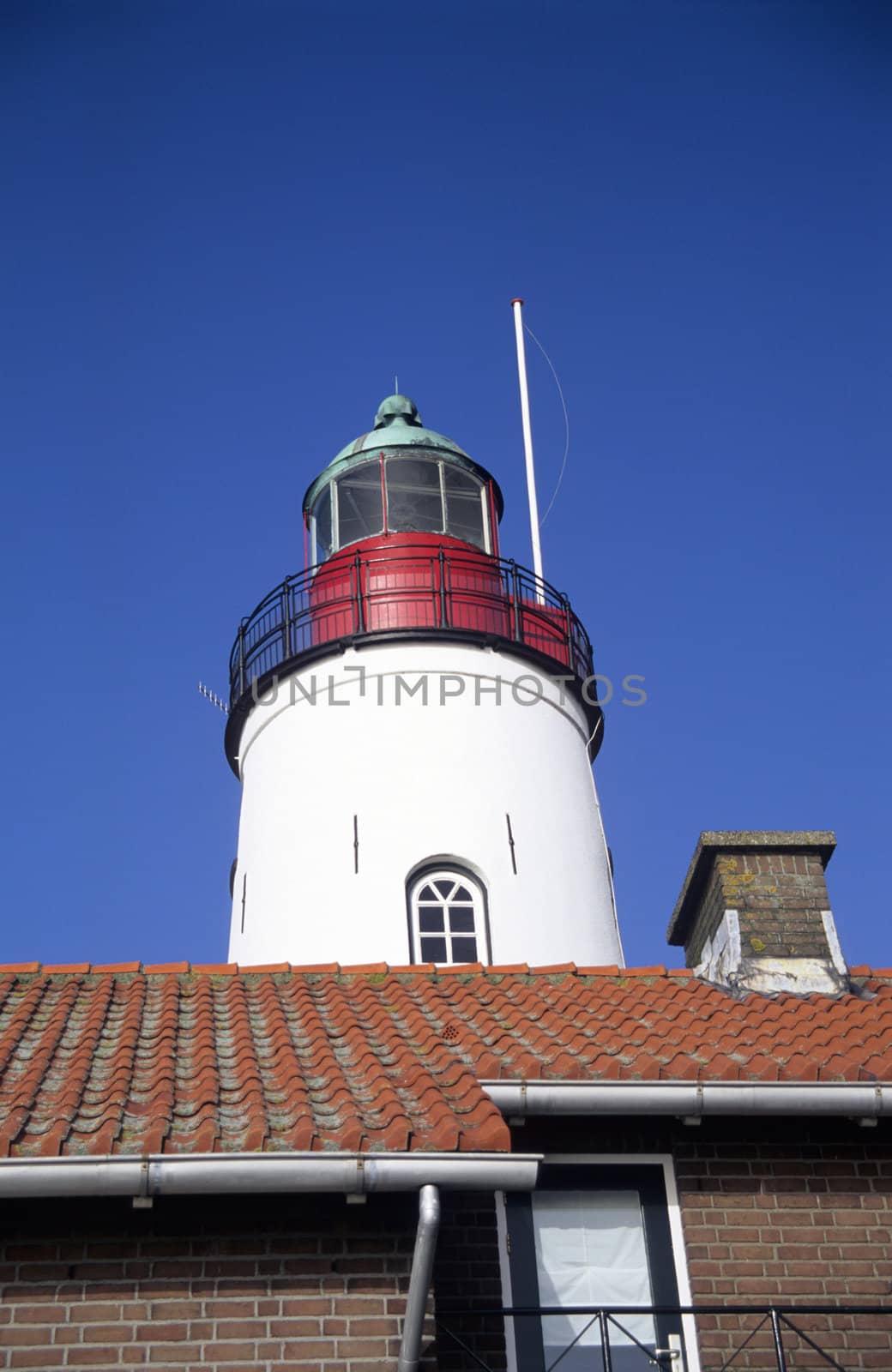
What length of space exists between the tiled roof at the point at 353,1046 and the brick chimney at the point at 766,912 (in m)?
0.28

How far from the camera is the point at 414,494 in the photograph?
1923 centimetres

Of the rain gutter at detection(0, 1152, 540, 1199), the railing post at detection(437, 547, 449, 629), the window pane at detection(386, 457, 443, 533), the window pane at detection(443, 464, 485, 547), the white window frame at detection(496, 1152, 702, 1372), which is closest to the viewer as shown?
the rain gutter at detection(0, 1152, 540, 1199)

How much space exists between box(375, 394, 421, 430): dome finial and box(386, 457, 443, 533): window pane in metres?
0.90

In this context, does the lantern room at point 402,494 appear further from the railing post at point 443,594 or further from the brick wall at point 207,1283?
the brick wall at point 207,1283

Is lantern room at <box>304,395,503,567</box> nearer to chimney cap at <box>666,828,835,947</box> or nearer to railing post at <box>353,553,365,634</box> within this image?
railing post at <box>353,553,365,634</box>

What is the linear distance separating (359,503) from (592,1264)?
12131 millimetres

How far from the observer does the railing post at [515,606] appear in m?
17.5

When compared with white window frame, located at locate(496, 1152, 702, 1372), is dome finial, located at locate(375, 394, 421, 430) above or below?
above

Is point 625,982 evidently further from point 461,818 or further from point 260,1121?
point 461,818

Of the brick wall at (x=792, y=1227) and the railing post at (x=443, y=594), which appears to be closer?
the brick wall at (x=792, y=1227)

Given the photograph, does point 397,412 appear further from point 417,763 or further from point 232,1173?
point 232,1173

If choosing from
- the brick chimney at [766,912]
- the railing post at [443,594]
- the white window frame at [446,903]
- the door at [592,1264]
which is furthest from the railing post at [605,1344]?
the railing post at [443,594]

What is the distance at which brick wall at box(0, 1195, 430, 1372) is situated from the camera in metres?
7.06

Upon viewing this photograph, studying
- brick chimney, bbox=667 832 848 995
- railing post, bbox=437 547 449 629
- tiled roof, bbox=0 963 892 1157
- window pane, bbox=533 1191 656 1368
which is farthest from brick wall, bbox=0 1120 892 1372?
railing post, bbox=437 547 449 629
